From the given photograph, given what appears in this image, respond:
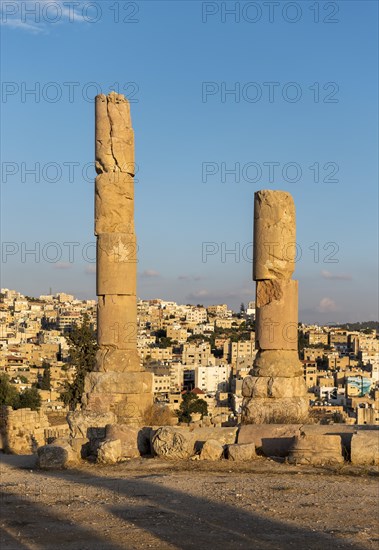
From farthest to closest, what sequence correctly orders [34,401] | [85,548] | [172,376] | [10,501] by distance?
[172,376] → [34,401] → [10,501] → [85,548]

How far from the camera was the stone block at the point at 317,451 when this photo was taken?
12.0 meters

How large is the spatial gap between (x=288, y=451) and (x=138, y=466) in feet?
7.29

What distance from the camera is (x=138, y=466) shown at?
40.6 ft

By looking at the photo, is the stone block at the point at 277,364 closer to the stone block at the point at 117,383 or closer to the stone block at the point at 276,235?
the stone block at the point at 276,235

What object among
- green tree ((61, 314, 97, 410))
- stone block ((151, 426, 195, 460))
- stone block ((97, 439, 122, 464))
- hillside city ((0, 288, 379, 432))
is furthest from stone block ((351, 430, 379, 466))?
hillside city ((0, 288, 379, 432))

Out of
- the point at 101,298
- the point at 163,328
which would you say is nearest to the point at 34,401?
the point at 101,298

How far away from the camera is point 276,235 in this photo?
15.7 metres

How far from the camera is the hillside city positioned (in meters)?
72.1

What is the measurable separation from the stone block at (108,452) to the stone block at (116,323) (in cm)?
383

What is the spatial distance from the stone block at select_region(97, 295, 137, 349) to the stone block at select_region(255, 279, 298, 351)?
266cm

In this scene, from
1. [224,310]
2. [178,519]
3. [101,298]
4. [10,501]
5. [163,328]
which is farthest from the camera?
[224,310]

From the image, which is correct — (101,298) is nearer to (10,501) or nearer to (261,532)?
(10,501)

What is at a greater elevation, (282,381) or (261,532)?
(282,381)

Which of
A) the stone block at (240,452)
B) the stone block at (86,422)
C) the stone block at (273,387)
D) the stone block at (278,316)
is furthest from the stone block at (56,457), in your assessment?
the stone block at (278,316)
